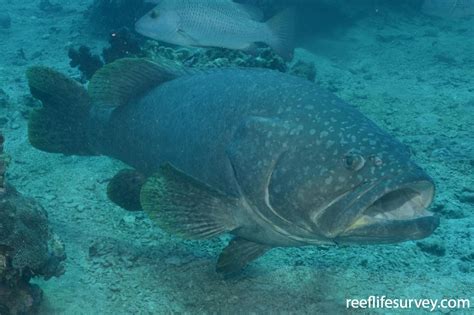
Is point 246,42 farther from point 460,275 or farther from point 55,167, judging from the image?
point 460,275

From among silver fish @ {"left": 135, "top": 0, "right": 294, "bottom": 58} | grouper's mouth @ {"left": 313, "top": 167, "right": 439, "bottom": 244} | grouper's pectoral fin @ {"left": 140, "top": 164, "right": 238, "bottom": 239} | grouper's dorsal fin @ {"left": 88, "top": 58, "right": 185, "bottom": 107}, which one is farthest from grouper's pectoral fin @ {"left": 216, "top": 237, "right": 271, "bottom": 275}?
silver fish @ {"left": 135, "top": 0, "right": 294, "bottom": 58}

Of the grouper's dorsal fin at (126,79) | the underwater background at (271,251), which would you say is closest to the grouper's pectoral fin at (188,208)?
the underwater background at (271,251)

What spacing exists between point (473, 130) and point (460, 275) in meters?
3.98

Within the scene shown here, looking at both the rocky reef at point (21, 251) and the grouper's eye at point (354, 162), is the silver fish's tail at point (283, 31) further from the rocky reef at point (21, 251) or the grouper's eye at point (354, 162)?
the rocky reef at point (21, 251)

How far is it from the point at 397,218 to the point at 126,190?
274cm

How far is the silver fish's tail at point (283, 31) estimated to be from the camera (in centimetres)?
716

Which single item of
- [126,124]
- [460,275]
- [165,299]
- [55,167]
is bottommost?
[55,167]

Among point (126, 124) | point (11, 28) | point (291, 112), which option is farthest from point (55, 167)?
point (11, 28)

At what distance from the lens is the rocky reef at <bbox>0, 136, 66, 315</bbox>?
3.09 metres

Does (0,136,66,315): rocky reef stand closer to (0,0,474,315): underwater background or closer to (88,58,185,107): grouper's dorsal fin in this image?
(0,0,474,315): underwater background

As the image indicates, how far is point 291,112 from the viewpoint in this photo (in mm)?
3553

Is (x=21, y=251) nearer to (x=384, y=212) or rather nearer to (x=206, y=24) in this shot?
(x=384, y=212)

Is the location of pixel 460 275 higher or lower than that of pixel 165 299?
higher

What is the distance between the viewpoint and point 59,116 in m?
5.53
